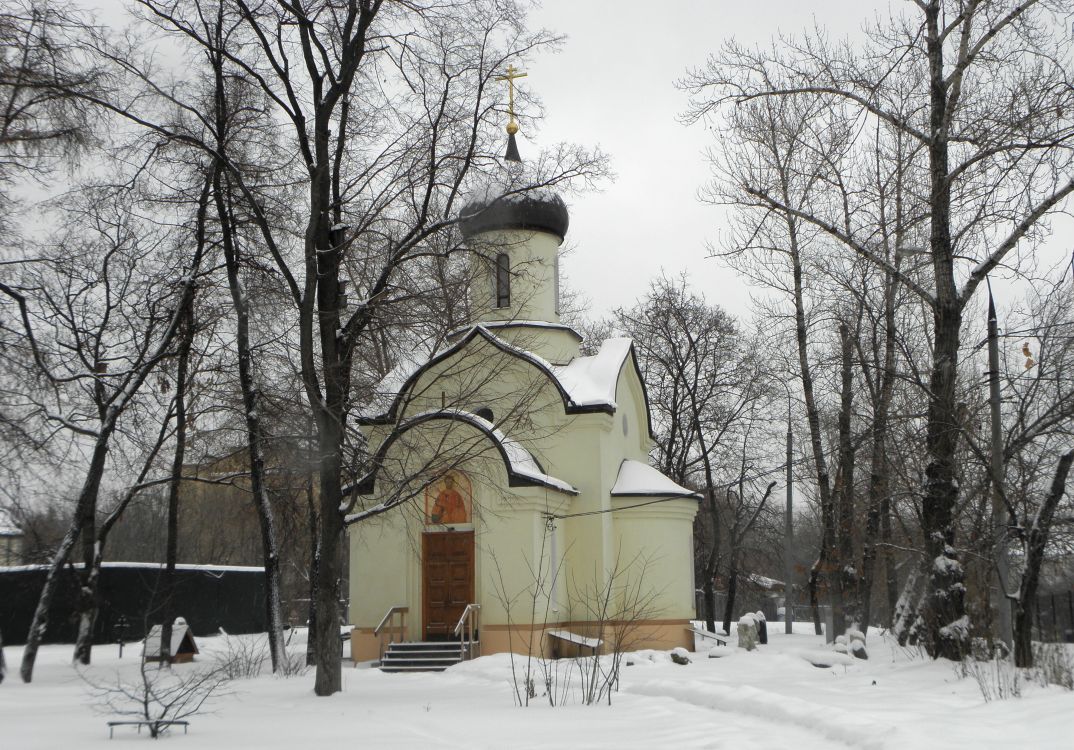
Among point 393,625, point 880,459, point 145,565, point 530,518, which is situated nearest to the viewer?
point 530,518

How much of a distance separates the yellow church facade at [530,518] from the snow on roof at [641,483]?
0.05 m

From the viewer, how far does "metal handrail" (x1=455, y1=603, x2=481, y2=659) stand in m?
18.2

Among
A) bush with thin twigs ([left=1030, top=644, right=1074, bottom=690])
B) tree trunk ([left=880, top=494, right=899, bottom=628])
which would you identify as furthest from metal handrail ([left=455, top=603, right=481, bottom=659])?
bush with thin twigs ([left=1030, top=644, right=1074, bottom=690])

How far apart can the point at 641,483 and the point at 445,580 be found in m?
4.97

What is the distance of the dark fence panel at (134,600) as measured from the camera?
25.4 metres

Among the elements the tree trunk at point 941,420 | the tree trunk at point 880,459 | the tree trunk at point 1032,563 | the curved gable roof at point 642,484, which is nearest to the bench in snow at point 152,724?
the tree trunk at point 1032,563

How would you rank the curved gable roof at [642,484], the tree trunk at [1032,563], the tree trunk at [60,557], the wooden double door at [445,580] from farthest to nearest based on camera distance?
the curved gable roof at [642,484] < the wooden double door at [445,580] < the tree trunk at [60,557] < the tree trunk at [1032,563]

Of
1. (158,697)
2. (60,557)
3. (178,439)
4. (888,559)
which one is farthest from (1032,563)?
(178,439)

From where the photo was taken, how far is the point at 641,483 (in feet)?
72.0

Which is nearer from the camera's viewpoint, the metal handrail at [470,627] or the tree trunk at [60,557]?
the tree trunk at [60,557]

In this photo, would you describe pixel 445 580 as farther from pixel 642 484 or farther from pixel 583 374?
pixel 583 374

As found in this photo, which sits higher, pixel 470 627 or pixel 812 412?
pixel 812 412

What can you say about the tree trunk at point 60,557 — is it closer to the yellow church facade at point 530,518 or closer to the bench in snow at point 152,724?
the yellow church facade at point 530,518

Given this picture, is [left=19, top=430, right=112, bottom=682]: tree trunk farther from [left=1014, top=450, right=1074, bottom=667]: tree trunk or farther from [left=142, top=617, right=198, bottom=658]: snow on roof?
[left=1014, top=450, right=1074, bottom=667]: tree trunk
